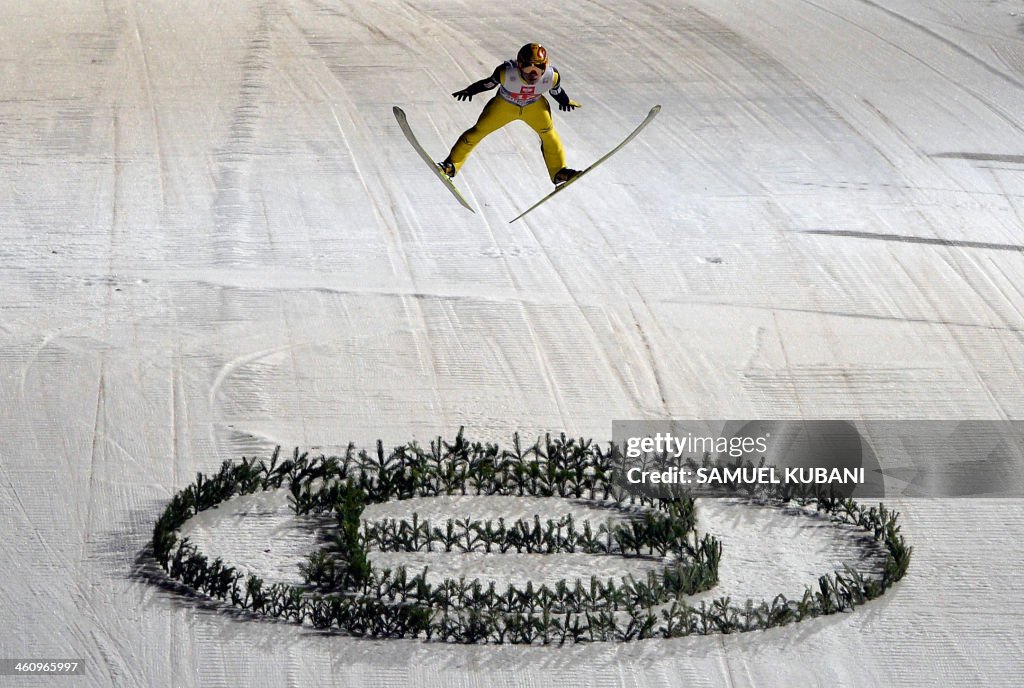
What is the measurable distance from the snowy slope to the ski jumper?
222 cm

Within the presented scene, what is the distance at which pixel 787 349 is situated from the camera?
1375 centimetres

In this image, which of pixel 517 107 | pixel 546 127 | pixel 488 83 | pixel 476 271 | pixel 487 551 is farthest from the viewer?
pixel 476 271

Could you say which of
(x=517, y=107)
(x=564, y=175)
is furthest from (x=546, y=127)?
(x=564, y=175)

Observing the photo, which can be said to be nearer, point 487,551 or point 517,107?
point 487,551

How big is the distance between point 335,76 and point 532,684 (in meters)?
11.9

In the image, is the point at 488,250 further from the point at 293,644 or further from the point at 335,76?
the point at 293,644

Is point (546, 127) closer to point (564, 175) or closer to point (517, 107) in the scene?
point (517, 107)

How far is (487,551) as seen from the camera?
35.8 feet

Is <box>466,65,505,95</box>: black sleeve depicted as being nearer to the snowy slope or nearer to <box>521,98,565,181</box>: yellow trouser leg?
<box>521,98,565,181</box>: yellow trouser leg

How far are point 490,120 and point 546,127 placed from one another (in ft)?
1.69

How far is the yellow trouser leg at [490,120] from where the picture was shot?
11.6 meters

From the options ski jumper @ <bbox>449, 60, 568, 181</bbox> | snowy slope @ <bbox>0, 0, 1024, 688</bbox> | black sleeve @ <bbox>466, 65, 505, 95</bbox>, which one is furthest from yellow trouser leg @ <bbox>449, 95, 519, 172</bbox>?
snowy slope @ <bbox>0, 0, 1024, 688</bbox>

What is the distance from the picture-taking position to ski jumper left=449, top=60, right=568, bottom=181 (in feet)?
36.5

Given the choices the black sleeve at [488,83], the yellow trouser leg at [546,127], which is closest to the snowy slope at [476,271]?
the yellow trouser leg at [546,127]
